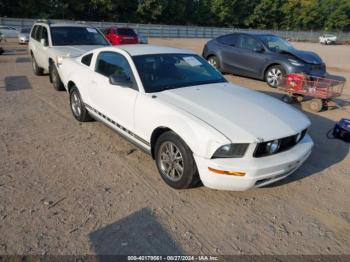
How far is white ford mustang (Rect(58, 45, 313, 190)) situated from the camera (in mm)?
2984

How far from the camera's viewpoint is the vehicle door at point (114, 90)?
3.91 m

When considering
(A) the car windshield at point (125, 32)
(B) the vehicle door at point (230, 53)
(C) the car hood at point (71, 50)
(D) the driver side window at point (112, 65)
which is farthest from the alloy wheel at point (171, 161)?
(A) the car windshield at point (125, 32)

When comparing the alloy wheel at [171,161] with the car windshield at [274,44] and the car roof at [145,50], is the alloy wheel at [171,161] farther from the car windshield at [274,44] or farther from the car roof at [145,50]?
the car windshield at [274,44]

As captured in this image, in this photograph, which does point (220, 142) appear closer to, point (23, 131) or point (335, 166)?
point (335, 166)

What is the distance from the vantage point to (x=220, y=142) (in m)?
2.90

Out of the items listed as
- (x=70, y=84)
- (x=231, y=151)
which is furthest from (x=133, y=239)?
(x=70, y=84)

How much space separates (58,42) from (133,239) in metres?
6.98

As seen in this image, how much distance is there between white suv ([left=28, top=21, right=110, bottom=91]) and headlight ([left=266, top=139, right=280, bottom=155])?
19.1 ft

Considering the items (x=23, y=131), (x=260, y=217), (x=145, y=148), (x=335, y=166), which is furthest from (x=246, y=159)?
(x=23, y=131)

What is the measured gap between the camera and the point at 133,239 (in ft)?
8.98

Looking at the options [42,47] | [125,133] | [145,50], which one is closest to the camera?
[125,133]

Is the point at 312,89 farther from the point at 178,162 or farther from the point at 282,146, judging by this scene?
the point at 178,162

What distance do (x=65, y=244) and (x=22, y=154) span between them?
218cm

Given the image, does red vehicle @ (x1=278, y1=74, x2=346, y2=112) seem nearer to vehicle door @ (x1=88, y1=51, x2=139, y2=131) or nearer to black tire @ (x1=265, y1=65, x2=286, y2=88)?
A: black tire @ (x1=265, y1=65, x2=286, y2=88)
